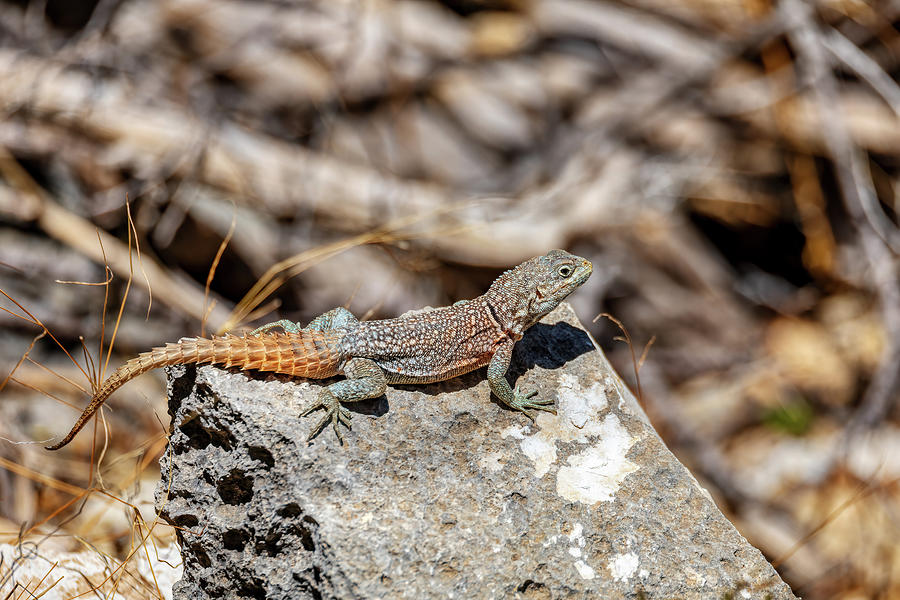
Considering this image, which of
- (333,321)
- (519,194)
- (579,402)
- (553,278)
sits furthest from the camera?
(519,194)

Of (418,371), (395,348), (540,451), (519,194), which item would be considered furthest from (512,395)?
(519,194)

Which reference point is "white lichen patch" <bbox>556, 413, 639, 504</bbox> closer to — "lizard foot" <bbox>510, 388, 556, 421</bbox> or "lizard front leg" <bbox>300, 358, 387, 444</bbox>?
"lizard foot" <bbox>510, 388, 556, 421</bbox>

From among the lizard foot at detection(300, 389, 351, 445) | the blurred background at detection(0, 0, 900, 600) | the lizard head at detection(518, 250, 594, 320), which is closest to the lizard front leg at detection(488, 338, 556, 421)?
the lizard head at detection(518, 250, 594, 320)

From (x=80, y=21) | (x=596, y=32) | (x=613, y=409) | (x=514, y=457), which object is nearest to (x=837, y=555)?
(x=613, y=409)

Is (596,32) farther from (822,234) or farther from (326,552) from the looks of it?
(326,552)

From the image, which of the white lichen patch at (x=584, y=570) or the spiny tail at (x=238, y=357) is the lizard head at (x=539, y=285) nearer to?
the spiny tail at (x=238, y=357)

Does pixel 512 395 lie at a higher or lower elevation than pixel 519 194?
higher

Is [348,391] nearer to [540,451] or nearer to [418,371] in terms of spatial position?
[418,371]

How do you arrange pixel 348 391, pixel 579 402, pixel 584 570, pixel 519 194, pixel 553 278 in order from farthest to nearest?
1. pixel 519 194
2. pixel 553 278
3. pixel 579 402
4. pixel 348 391
5. pixel 584 570
